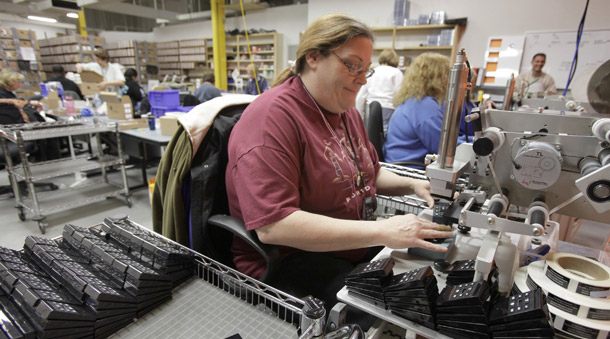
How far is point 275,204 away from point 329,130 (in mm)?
397

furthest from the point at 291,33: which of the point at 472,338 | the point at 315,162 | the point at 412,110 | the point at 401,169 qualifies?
the point at 472,338

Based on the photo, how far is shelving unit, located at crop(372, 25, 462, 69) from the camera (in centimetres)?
551

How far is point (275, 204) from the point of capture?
90 cm

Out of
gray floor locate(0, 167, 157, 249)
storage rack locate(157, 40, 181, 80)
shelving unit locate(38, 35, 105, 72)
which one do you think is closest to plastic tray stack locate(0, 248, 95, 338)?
gray floor locate(0, 167, 157, 249)

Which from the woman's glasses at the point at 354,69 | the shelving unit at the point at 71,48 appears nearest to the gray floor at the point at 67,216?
the woman's glasses at the point at 354,69

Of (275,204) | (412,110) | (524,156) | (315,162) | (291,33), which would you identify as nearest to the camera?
(524,156)

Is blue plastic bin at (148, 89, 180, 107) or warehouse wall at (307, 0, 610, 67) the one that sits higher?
warehouse wall at (307, 0, 610, 67)

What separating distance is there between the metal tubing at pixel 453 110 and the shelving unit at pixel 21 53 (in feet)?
37.3

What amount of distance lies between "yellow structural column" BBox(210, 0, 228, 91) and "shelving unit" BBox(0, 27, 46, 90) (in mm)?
5205

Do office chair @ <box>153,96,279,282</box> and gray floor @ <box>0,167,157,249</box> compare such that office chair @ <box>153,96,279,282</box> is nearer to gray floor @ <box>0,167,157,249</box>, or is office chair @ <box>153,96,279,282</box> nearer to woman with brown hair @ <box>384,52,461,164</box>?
woman with brown hair @ <box>384,52,461,164</box>

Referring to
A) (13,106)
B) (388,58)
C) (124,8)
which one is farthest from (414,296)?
(124,8)

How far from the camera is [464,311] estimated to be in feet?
2.01

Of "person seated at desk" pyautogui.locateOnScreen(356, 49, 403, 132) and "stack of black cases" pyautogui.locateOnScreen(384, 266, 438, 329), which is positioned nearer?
"stack of black cases" pyautogui.locateOnScreen(384, 266, 438, 329)

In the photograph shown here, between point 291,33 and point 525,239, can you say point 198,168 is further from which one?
point 291,33
